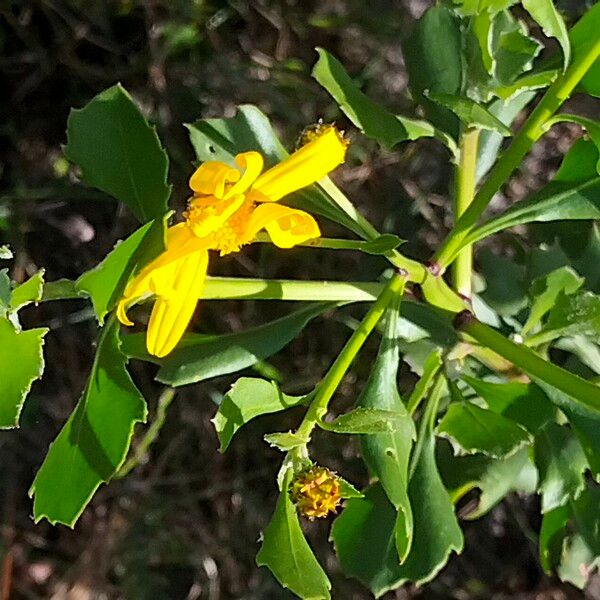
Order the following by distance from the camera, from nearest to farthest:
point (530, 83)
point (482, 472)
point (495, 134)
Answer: point (530, 83)
point (495, 134)
point (482, 472)

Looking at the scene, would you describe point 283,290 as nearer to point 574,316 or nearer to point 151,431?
point 574,316

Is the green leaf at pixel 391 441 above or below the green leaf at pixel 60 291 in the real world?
below

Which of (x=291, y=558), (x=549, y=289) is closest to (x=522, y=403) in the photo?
(x=549, y=289)

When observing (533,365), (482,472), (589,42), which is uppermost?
(589,42)

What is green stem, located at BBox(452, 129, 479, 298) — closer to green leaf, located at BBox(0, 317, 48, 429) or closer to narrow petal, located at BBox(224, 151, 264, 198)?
narrow petal, located at BBox(224, 151, 264, 198)

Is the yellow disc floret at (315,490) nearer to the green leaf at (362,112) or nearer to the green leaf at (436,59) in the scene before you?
the green leaf at (362,112)

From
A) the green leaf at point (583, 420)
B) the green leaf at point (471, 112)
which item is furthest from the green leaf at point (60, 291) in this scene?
the green leaf at point (583, 420)
